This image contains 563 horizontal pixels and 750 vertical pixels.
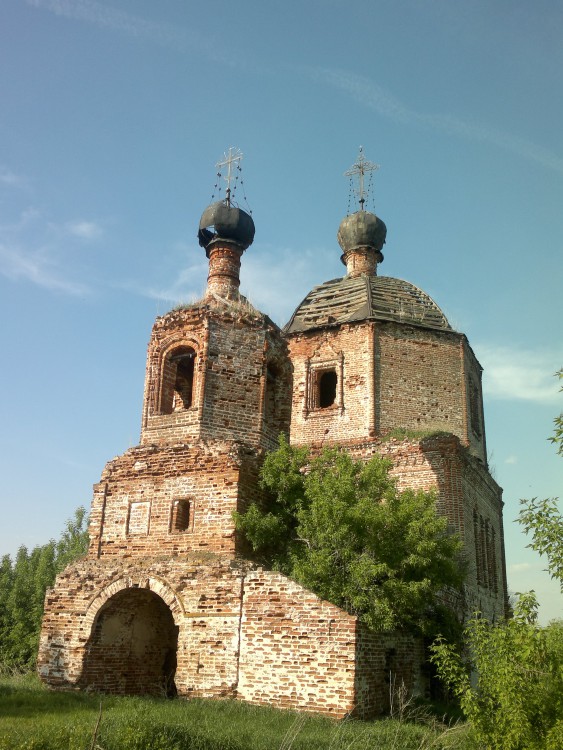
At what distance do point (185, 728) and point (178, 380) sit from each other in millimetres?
7326

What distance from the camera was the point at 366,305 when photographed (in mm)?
17109

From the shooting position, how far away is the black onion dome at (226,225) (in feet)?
55.9

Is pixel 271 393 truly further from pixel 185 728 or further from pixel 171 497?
pixel 185 728

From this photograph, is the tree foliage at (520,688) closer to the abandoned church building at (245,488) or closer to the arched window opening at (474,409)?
the abandoned church building at (245,488)

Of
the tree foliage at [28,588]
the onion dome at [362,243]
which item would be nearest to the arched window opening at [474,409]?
the onion dome at [362,243]

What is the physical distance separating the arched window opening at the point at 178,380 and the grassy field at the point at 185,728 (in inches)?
191

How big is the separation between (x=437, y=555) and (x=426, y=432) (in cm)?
446

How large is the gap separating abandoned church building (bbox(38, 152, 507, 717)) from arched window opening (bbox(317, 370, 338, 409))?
3 centimetres

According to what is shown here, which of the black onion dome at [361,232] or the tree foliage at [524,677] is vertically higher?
the black onion dome at [361,232]

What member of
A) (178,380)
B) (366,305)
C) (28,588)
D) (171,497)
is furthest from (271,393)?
(28,588)

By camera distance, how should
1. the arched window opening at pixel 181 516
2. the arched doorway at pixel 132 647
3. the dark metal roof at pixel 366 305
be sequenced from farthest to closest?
the dark metal roof at pixel 366 305 < the arched window opening at pixel 181 516 < the arched doorway at pixel 132 647

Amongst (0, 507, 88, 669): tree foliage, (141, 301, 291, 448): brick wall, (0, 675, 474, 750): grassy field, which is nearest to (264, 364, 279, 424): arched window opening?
(141, 301, 291, 448): brick wall

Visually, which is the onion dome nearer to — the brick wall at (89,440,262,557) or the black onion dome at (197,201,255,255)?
the black onion dome at (197,201,255,255)

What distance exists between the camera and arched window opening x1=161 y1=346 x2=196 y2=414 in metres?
12.5
